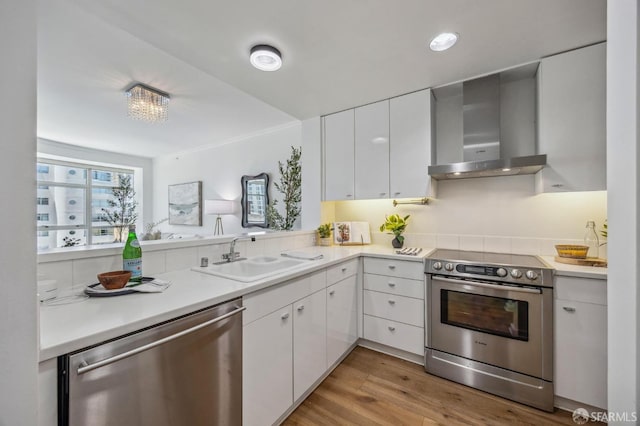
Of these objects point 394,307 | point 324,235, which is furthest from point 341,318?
point 324,235

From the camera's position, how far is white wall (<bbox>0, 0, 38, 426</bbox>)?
23.3 inches

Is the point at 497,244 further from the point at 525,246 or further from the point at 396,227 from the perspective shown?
the point at 396,227

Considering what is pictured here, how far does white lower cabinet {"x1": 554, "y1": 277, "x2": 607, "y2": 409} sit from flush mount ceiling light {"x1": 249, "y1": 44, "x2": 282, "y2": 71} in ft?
7.71

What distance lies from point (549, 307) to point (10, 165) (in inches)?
99.5

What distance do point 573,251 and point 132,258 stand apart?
9.19 ft

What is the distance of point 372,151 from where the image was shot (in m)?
2.54

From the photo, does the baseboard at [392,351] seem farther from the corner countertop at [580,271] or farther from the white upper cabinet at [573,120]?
the white upper cabinet at [573,120]

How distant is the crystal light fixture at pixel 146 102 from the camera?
2561 mm

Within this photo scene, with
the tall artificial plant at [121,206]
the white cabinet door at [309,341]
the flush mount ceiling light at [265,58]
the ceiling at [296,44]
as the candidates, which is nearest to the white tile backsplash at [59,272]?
the white cabinet door at [309,341]

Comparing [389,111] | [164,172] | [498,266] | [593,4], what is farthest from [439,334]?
[164,172]

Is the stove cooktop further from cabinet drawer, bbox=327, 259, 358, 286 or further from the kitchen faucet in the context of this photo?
the kitchen faucet

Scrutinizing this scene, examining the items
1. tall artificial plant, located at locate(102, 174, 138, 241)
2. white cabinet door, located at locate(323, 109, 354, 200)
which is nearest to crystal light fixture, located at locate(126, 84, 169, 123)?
white cabinet door, located at locate(323, 109, 354, 200)

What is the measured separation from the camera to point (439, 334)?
1936mm

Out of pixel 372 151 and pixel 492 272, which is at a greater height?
pixel 372 151
